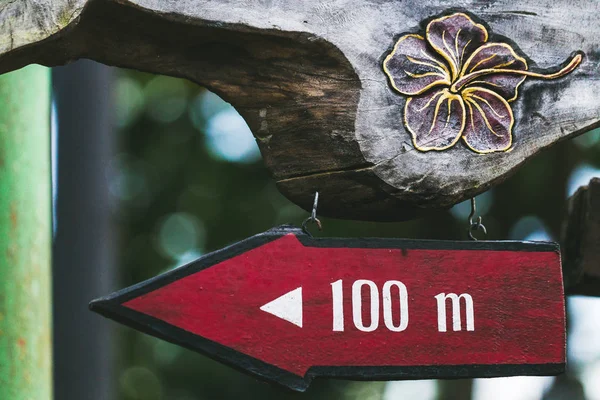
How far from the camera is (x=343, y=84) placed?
3.14 ft

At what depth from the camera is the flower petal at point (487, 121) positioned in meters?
0.98

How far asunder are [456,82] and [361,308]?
289mm

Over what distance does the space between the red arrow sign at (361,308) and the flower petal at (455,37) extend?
219 millimetres

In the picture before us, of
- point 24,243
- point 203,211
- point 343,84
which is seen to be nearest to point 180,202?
point 203,211

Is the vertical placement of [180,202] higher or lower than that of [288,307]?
higher

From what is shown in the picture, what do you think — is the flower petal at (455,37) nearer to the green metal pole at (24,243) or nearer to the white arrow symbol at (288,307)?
the white arrow symbol at (288,307)

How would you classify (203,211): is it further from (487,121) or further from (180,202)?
(487,121)

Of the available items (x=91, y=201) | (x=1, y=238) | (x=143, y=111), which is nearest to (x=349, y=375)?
(x=1, y=238)

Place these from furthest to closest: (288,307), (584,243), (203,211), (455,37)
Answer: (203,211)
(584,243)
(455,37)
(288,307)

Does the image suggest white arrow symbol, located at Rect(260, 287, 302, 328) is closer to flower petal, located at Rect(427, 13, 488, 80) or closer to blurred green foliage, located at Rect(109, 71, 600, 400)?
flower petal, located at Rect(427, 13, 488, 80)

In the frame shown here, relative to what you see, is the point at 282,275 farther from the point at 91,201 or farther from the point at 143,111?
the point at 143,111

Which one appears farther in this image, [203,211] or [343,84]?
[203,211]

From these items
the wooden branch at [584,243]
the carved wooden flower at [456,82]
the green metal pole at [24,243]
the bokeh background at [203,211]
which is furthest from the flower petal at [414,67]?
the bokeh background at [203,211]

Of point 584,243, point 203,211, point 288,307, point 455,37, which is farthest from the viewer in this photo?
point 203,211
